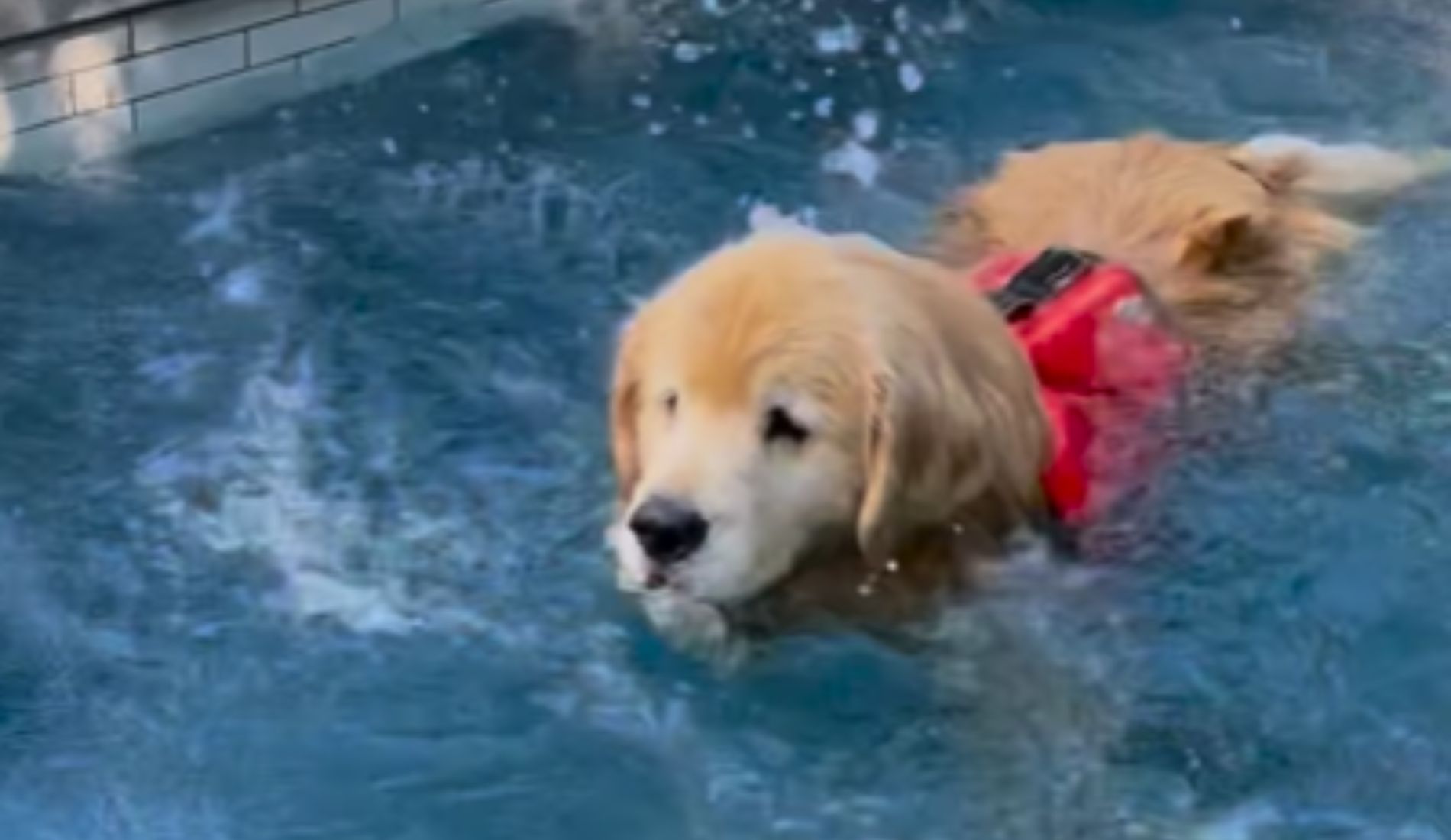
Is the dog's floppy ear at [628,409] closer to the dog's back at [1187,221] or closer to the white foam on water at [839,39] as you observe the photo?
the dog's back at [1187,221]

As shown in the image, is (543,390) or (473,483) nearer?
(473,483)

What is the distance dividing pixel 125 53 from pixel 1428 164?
3.06 meters

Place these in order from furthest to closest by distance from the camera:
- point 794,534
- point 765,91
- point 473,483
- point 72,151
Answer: point 765,91 < point 72,151 < point 473,483 < point 794,534

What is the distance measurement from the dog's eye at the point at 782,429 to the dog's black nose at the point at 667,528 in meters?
0.19

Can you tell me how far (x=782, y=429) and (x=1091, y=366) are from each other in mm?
732

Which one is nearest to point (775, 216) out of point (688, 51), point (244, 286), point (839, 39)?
point (244, 286)

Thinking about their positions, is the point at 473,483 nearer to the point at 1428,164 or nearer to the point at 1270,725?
the point at 1270,725

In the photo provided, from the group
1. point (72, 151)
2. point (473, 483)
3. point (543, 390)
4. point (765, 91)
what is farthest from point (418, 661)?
point (765, 91)

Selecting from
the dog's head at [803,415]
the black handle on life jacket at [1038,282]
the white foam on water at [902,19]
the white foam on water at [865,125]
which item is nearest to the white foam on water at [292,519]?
the dog's head at [803,415]

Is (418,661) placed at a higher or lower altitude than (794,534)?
lower

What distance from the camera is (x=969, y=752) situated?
15.5 feet

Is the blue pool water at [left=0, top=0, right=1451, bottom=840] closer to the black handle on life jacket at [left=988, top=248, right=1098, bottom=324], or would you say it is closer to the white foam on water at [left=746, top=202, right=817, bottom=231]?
the white foam on water at [left=746, top=202, right=817, bottom=231]

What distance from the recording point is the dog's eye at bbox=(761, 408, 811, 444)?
4.44m

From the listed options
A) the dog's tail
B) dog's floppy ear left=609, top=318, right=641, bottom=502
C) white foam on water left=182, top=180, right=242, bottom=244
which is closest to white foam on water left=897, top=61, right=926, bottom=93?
the dog's tail
